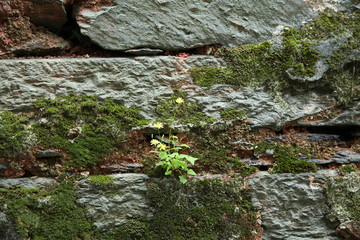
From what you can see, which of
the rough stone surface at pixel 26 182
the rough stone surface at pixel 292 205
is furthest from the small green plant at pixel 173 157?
the rough stone surface at pixel 26 182

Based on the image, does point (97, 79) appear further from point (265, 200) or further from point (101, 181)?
point (265, 200)

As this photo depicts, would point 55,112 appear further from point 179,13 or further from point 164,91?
point 179,13

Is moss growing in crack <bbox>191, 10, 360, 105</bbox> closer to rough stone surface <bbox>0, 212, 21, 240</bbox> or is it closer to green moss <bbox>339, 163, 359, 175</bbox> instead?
green moss <bbox>339, 163, 359, 175</bbox>

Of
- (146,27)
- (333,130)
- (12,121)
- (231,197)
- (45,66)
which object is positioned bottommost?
(231,197)

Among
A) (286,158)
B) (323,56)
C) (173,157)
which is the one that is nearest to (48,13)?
(173,157)

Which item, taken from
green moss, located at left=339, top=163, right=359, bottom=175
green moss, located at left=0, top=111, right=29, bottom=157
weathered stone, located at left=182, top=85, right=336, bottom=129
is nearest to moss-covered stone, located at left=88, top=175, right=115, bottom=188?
green moss, located at left=0, top=111, right=29, bottom=157

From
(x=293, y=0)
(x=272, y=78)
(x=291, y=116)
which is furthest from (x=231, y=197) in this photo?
(x=293, y=0)

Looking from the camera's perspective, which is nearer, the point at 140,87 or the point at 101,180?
the point at 101,180
